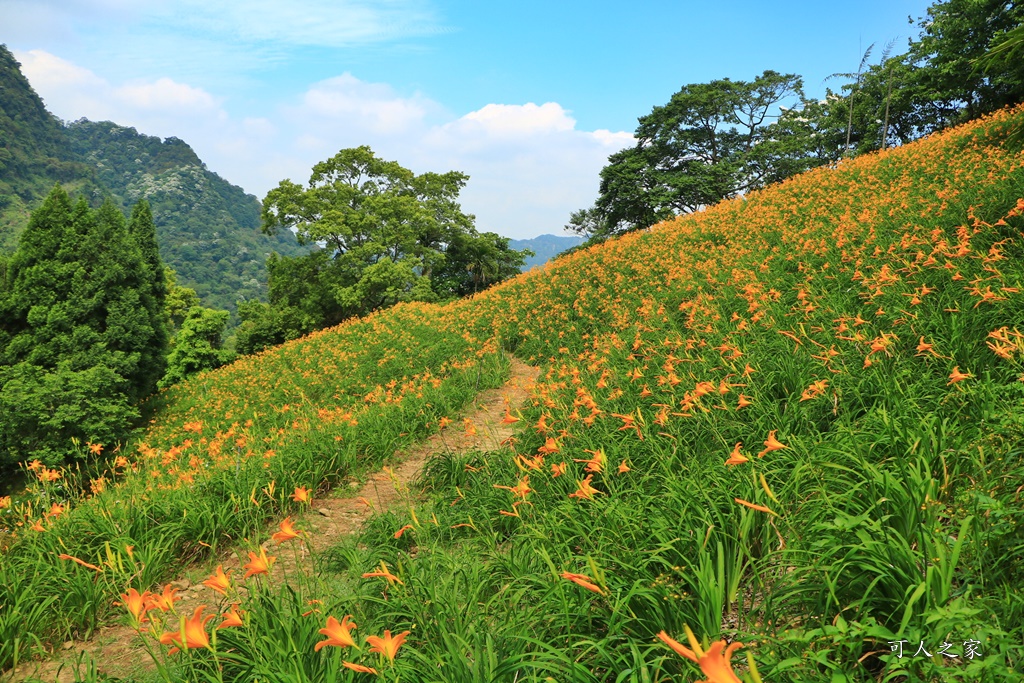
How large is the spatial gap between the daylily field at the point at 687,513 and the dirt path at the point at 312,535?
13 cm

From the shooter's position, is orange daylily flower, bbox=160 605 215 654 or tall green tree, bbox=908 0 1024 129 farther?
tall green tree, bbox=908 0 1024 129

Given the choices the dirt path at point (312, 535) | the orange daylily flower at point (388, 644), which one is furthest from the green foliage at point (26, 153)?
the orange daylily flower at point (388, 644)

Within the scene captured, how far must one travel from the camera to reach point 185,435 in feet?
33.9

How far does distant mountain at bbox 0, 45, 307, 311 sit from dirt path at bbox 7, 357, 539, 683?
47858 mm

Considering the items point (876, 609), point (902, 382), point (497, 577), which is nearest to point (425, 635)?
point (497, 577)

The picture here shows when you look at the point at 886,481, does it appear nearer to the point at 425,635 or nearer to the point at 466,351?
the point at 425,635

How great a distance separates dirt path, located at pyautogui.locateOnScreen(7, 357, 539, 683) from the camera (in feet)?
9.02

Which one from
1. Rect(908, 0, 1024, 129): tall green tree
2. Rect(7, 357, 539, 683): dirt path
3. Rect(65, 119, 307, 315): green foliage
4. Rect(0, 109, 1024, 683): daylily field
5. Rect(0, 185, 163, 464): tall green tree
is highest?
Rect(65, 119, 307, 315): green foliage

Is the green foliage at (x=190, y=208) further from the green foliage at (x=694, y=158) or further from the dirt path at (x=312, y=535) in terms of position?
the dirt path at (x=312, y=535)

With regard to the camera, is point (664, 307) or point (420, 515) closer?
point (420, 515)

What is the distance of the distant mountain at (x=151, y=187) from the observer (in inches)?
2525

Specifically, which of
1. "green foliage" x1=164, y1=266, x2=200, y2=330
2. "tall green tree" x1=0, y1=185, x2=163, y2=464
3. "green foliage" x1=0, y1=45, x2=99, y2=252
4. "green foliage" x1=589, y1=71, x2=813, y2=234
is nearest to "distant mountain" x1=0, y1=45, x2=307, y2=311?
"green foliage" x1=0, y1=45, x2=99, y2=252

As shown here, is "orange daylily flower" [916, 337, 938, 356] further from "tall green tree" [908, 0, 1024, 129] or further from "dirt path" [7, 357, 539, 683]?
"tall green tree" [908, 0, 1024, 129]

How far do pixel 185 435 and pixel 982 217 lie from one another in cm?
1331
